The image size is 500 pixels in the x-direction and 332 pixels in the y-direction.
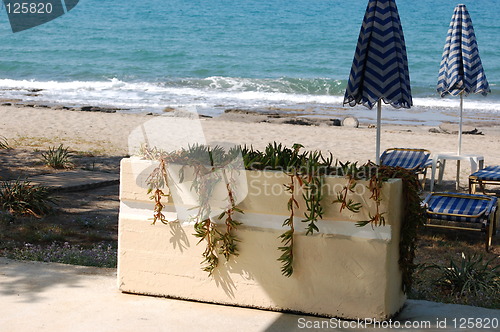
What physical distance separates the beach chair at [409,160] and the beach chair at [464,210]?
5.77 feet

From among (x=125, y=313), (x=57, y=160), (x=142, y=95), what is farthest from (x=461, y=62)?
(x=142, y=95)

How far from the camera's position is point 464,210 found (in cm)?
749

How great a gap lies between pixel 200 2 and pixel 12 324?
7360 cm

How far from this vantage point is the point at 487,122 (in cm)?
2102

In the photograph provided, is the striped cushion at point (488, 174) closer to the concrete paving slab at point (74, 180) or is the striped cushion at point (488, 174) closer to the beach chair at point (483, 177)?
the beach chair at point (483, 177)

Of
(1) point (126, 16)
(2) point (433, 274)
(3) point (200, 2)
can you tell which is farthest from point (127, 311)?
(3) point (200, 2)

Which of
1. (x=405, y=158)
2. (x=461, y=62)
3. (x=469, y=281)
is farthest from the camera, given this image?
(x=405, y=158)

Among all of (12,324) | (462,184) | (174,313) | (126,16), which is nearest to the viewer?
(12,324)

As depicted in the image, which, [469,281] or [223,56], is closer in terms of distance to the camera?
[469,281]

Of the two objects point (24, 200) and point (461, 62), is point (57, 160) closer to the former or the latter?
point (24, 200)

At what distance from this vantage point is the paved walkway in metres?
4.43

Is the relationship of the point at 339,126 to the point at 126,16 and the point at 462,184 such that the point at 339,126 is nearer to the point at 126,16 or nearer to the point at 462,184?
the point at 462,184

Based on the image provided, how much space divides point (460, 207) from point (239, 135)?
8.72 meters

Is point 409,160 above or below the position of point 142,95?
below
